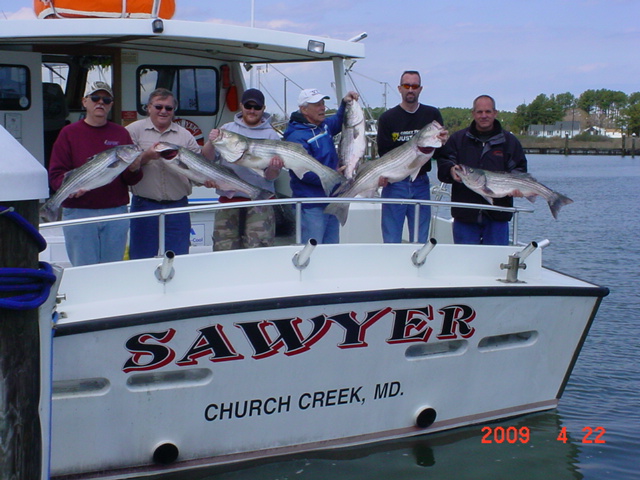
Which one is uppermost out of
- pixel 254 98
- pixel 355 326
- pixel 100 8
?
pixel 100 8

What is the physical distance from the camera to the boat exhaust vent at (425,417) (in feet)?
16.9

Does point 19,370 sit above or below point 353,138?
below

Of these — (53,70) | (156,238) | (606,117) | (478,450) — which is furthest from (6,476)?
(606,117)

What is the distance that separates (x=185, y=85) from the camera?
7.74 m

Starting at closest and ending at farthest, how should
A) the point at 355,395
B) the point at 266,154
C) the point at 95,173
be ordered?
the point at 95,173 → the point at 355,395 → the point at 266,154

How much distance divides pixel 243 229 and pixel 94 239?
1.01 meters

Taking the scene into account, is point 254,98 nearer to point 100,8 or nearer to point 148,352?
point 148,352

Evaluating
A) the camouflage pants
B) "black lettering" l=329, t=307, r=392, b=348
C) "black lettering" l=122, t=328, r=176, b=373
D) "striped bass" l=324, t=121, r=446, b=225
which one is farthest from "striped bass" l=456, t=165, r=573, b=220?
"black lettering" l=122, t=328, r=176, b=373

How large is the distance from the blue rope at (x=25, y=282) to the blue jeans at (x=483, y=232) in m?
3.57

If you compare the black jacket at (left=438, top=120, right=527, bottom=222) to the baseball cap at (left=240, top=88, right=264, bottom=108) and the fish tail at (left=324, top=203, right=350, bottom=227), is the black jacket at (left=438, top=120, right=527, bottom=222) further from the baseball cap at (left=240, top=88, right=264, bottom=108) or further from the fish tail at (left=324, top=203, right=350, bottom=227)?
the baseball cap at (left=240, top=88, right=264, bottom=108)

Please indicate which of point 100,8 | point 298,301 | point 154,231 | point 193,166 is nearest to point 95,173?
point 193,166

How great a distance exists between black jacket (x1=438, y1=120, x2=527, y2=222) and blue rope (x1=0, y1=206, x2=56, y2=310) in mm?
3442

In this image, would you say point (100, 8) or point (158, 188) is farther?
point (100, 8)

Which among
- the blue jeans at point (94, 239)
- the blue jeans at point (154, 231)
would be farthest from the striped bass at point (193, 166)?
the blue jeans at point (94, 239)
